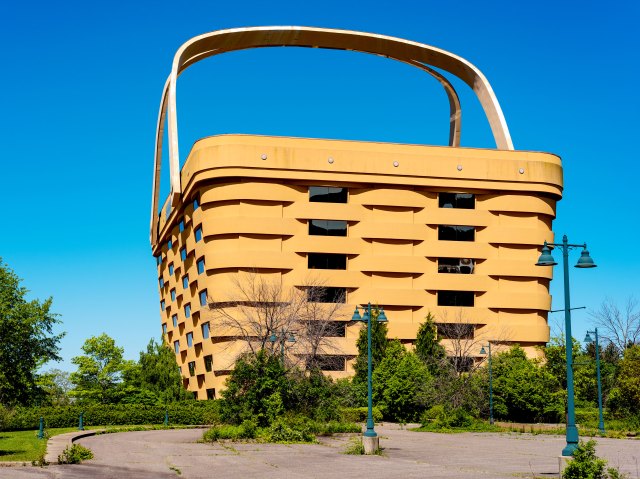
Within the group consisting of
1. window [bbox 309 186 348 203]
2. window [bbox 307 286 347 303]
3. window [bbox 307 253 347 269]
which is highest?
window [bbox 309 186 348 203]

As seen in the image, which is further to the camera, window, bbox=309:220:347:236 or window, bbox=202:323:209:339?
window, bbox=202:323:209:339

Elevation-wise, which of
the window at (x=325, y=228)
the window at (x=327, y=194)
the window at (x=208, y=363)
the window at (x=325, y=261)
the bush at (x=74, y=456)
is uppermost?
the window at (x=327, y=194)

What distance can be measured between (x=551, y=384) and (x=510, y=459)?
112ft

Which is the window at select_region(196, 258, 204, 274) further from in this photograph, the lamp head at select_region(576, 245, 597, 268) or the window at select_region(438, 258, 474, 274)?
the lamp head at select_region(576, 245, 597, 268)

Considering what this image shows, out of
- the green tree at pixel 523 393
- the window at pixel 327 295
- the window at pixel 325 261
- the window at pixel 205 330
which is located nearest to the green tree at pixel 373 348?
A: the window at pixel 327 295

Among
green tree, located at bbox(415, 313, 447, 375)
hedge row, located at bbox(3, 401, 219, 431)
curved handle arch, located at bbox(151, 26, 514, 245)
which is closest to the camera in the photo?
hedge row, located at bbox(3, 401, 219, 431)

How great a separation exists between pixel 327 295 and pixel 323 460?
134 feet

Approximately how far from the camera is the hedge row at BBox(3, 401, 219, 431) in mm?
47531

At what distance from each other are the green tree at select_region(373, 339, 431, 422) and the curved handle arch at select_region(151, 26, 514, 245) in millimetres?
26609

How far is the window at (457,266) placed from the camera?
6894 centimetres

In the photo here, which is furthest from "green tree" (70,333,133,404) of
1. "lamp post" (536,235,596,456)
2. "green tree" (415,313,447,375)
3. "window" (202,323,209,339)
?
"lamp post" (536,235,596,456)

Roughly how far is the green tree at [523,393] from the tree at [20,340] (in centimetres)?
3280

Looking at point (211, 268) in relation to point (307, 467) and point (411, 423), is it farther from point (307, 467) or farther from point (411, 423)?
point (307, 467)

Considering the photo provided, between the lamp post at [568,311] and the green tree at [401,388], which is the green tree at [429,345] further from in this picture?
the lamp post at [568,311]
